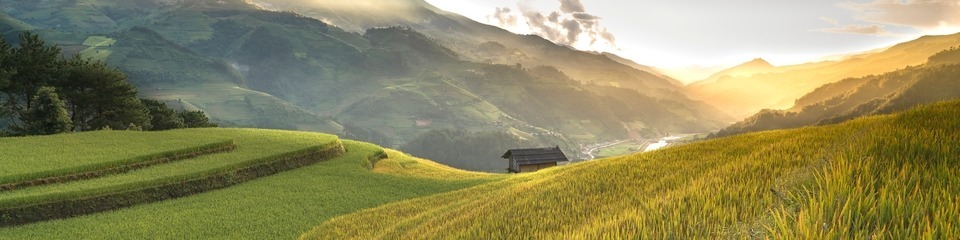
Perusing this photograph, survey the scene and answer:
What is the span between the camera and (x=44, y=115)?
1483 inches

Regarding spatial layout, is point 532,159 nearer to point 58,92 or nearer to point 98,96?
point 98,96

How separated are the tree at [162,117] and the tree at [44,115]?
1921 cm

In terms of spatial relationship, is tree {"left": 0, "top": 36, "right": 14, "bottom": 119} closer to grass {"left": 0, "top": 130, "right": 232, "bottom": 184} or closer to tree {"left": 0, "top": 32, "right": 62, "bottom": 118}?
tree {"left": 0, "top": 32, "right": 62, "bottom": 118}

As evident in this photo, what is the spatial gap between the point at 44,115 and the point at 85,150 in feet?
45.5

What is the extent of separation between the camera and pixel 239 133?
4238 cm

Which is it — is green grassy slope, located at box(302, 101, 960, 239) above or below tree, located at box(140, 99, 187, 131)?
above

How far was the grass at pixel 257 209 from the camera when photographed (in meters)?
17.9

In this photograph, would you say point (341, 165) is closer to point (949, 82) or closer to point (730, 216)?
point (730, 216)

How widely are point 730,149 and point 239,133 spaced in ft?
136

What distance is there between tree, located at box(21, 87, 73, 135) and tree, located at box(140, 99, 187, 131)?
1921 centimetres

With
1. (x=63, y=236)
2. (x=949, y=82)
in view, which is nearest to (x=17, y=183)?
(x=63, y=236)

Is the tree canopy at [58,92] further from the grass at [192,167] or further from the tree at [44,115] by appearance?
the grass at [192,167]

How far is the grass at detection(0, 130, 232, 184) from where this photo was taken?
23938 millimetres

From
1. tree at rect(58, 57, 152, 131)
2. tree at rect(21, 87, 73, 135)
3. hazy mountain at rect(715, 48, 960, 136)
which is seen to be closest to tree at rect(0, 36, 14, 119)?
tree at rect(58, 57, 152, 131)
